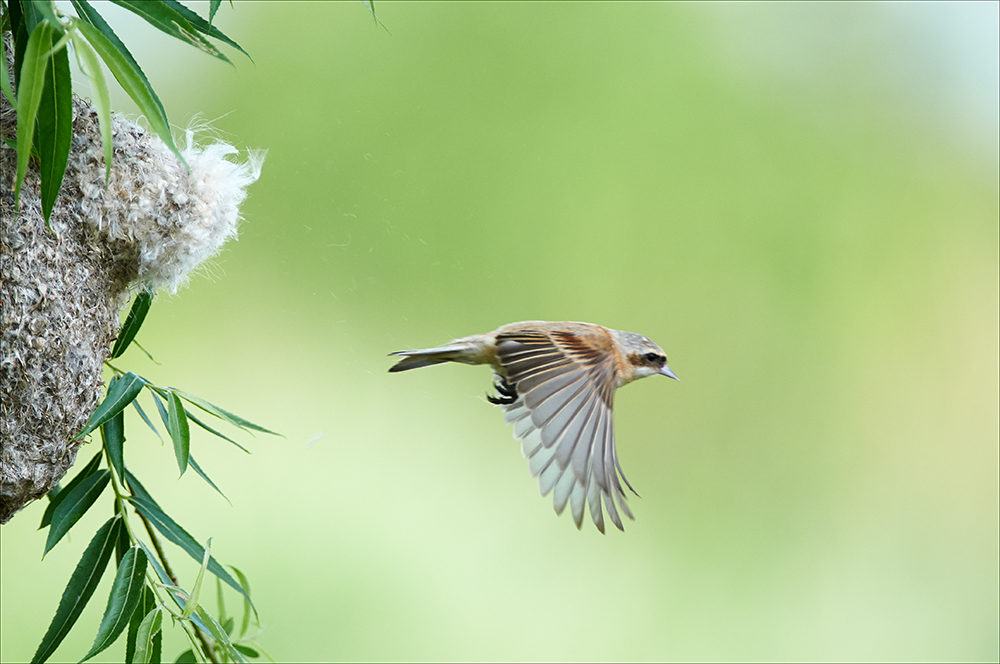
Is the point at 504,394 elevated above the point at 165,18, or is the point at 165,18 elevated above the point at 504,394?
the point at 165,18

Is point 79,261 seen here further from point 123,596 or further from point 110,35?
point 123,596

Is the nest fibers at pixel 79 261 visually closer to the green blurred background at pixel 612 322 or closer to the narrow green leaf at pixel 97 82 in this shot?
the narrow green leaf at pixel 97 82

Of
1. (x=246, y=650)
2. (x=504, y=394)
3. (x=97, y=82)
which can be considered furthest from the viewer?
(x=504, y=394)

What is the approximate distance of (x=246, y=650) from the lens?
1.50 meters

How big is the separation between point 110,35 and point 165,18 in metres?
0.07

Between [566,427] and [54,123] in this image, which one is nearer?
[54,123]

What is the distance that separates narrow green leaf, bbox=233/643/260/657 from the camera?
1.50 m

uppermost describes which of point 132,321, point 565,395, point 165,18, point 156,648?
point 165,18

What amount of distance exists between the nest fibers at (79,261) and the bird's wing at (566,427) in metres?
0.66

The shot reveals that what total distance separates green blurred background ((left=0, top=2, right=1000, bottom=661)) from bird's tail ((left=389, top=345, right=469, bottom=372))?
210 centimetres

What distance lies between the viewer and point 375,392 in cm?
425

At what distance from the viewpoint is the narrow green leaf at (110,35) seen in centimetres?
97

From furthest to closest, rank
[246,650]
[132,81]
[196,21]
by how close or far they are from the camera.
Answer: [246,650]
[196,21]
[132,81]

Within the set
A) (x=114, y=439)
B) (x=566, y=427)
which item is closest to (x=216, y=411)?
(x=114, y=439)
